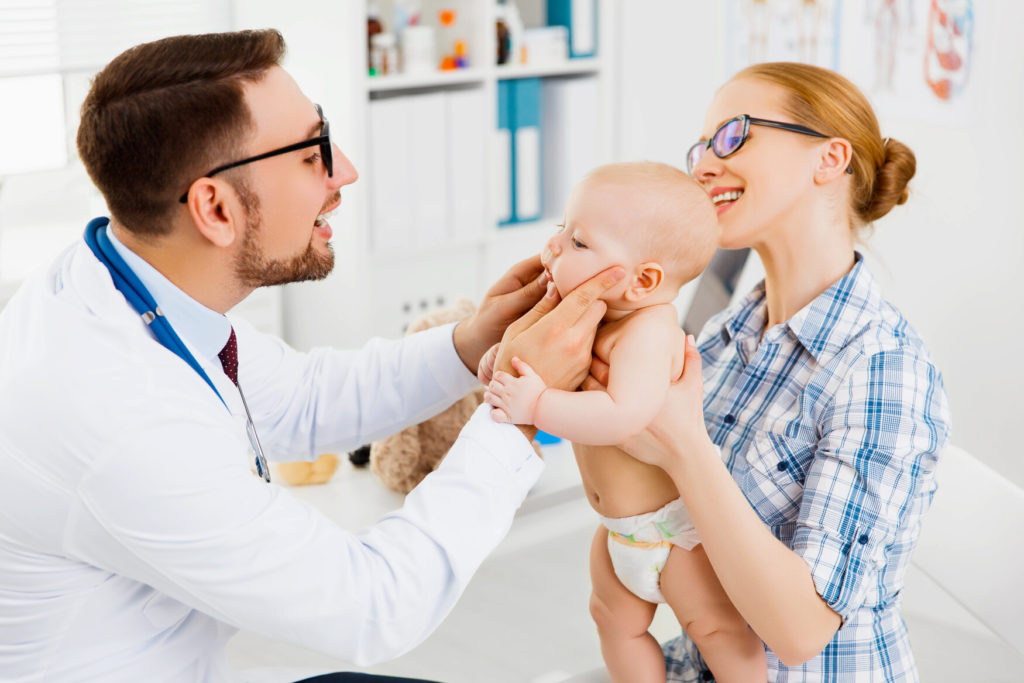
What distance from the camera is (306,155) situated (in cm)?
139

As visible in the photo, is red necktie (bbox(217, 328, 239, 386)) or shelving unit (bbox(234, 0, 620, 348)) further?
shelving unit (bbox(234, 0, 620, 348))

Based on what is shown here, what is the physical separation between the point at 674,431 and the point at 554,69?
232 centimetres

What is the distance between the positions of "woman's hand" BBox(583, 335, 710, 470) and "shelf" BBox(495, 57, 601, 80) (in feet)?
6.87

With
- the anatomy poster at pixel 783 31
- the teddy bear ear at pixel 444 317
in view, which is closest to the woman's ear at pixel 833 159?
the teddy bear ear at pixel 444 317

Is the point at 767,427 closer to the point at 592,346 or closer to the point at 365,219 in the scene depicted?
the point at 592,346

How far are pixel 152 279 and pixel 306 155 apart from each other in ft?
0.84

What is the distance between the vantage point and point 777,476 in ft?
4.60

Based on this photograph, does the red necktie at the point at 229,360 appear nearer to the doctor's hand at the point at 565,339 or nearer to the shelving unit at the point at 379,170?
the doctor's hand at the point at 565,339

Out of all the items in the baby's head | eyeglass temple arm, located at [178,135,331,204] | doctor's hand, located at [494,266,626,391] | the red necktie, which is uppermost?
eyeglass temple arm, located at [178,135,331,204]

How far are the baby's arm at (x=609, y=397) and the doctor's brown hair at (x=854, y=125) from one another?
39 centimetres

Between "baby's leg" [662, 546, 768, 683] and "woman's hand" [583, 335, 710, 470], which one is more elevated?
"woman's hand" [583, 335, 710, 470]

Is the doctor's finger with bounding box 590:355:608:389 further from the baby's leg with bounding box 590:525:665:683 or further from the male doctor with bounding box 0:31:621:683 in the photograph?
the baby's leg with bounding box 590:525:665:683

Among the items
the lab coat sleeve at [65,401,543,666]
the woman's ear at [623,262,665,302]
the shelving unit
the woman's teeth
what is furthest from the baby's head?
the shelving unit

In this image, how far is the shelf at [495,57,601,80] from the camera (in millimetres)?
3268
